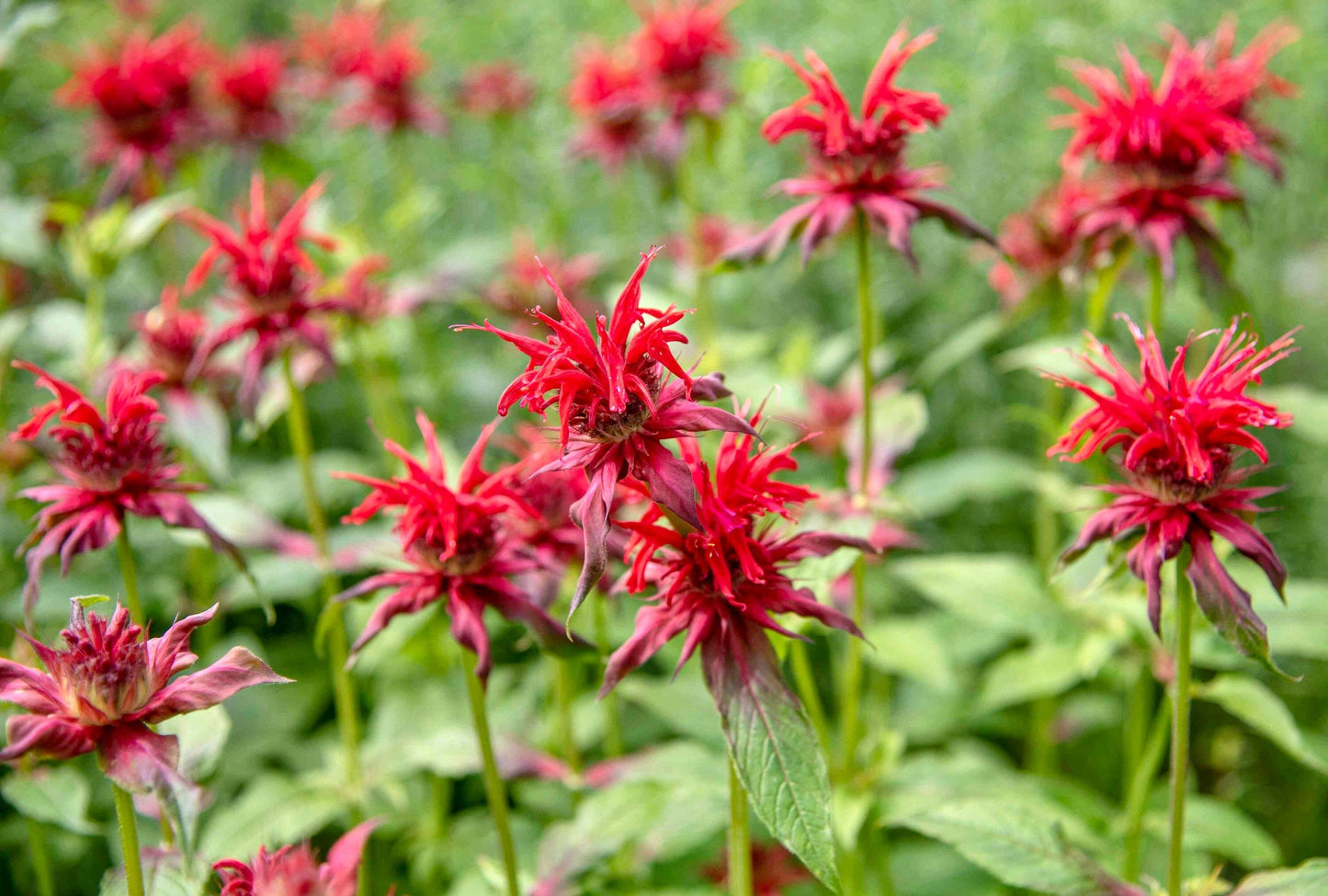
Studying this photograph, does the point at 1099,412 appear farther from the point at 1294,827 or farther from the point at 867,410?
the point at 1294,827

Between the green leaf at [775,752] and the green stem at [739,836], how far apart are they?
0.37 feet

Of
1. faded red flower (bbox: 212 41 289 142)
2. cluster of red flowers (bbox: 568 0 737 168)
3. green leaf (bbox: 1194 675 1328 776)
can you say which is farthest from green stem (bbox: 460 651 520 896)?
faded red flower (bbox: 212 41 289 142)

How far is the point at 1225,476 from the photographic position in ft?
3.21

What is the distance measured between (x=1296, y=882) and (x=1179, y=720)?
18 cm

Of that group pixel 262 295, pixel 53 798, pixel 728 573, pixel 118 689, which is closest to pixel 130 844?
pixel 118 689

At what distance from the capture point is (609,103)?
2152mm

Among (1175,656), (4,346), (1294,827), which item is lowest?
(1294,827)

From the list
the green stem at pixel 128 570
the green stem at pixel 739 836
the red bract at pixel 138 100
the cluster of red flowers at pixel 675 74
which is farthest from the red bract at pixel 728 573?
the red bract at pixel 138 100

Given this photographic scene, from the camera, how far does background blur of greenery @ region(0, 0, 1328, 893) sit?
81.5 inches

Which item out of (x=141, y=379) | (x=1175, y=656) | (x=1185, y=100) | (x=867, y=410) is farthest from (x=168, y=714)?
(x=1185, y=100)

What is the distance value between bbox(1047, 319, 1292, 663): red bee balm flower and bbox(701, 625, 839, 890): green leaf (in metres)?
0.32

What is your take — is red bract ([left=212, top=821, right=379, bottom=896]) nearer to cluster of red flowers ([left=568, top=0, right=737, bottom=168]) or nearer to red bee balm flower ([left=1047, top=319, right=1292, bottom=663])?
red bee balm flower ([left=1047, top=319, right=1292, bottom=663])

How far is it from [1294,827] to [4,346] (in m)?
2.66

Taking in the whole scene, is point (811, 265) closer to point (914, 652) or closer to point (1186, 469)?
point (914, 652)
